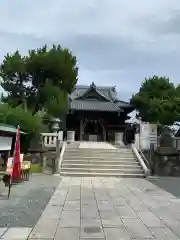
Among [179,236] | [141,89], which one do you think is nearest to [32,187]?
[179,236]

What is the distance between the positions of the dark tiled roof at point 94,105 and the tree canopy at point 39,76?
417cm

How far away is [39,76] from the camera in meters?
32.8

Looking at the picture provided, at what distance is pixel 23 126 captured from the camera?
A: 20.7 meters

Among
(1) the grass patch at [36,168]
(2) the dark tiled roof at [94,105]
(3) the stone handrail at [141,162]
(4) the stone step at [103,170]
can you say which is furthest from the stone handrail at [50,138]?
(2) the dark tiled roof at [94,105]

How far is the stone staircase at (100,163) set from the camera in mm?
18203

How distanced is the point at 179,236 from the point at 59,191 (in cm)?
634

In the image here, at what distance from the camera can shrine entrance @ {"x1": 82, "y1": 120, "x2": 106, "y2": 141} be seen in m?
37.8

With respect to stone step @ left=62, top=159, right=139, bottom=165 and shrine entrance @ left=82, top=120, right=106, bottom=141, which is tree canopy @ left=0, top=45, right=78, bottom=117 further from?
stone step @ left=62, top=159, right=139, bottom=165

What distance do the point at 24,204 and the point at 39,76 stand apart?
24569 millimetres

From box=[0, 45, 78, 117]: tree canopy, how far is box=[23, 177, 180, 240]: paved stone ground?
65.6 feet

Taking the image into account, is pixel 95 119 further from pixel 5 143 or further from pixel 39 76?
pixel 5 143

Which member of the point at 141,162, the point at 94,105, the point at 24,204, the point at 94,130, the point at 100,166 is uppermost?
the point at 94,105

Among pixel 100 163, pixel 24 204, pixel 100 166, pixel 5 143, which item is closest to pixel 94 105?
pixel 100 163

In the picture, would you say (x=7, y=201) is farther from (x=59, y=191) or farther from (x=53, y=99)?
(x=53, y=99)
